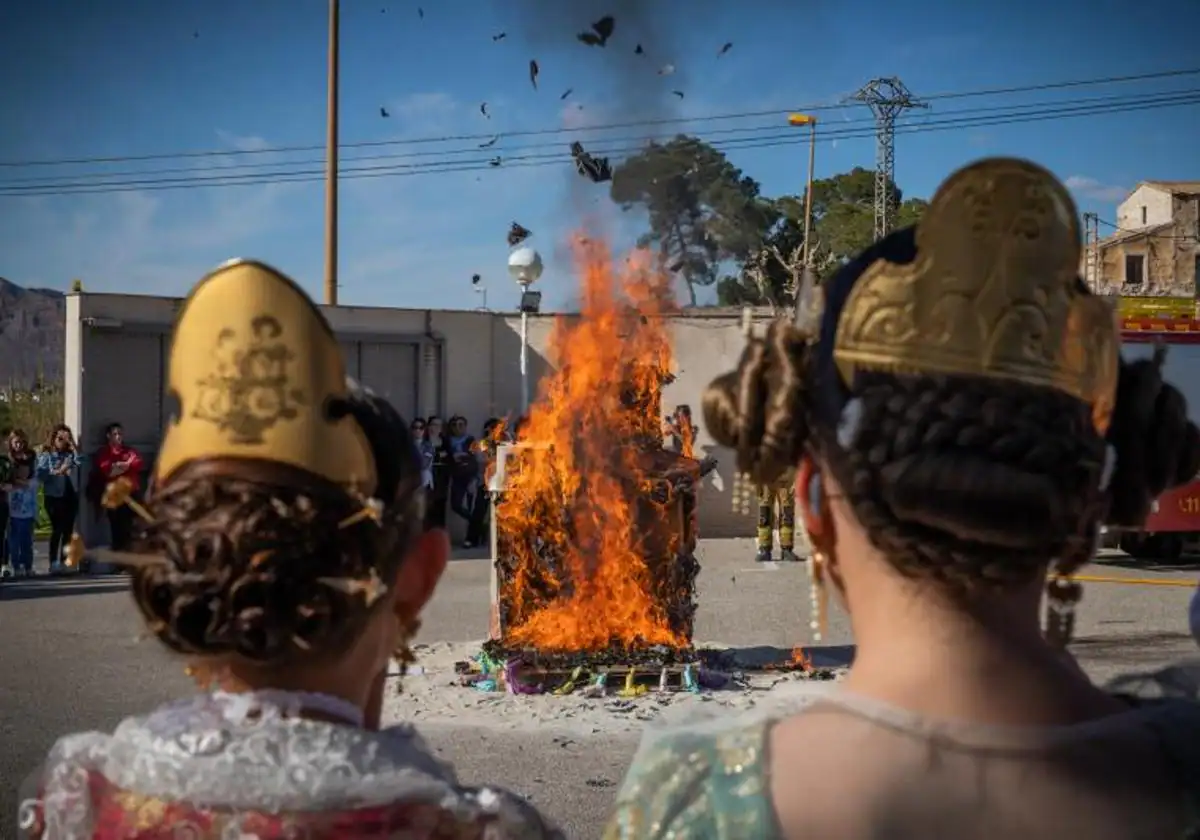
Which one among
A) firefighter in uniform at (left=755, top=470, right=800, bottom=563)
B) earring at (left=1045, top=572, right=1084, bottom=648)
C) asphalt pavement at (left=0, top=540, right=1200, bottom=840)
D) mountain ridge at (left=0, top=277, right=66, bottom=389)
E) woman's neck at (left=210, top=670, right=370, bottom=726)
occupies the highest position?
mountain ridge at (left=0, top=277, right=66, bottom=389)

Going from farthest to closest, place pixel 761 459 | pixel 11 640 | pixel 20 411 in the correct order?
pixel 20 411, pixel 11 640, pixel 761 459

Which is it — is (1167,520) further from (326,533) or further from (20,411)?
(20,411)

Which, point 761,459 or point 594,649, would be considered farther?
point 594,649

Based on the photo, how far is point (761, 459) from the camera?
62.3 inches

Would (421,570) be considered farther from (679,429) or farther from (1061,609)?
(679,429)

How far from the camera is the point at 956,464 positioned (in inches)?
53.8

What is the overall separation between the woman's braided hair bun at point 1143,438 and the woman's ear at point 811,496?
384mm

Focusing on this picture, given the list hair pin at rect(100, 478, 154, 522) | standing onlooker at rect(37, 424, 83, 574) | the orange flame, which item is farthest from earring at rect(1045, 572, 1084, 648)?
standing onlooker at rect(37, 424, 83, 574)

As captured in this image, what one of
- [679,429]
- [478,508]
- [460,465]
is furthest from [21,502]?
[679,429]

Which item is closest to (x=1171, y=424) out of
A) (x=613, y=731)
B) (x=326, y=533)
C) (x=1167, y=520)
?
(x=326, y=533)

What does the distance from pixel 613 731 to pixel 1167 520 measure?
35.5 ft

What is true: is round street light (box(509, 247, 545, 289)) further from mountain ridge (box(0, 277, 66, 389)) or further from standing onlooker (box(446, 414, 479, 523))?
mountain ridge (box(0, 277, 66, 389))

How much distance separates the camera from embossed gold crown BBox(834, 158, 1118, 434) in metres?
1.43

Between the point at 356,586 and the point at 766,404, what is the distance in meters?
0.60
